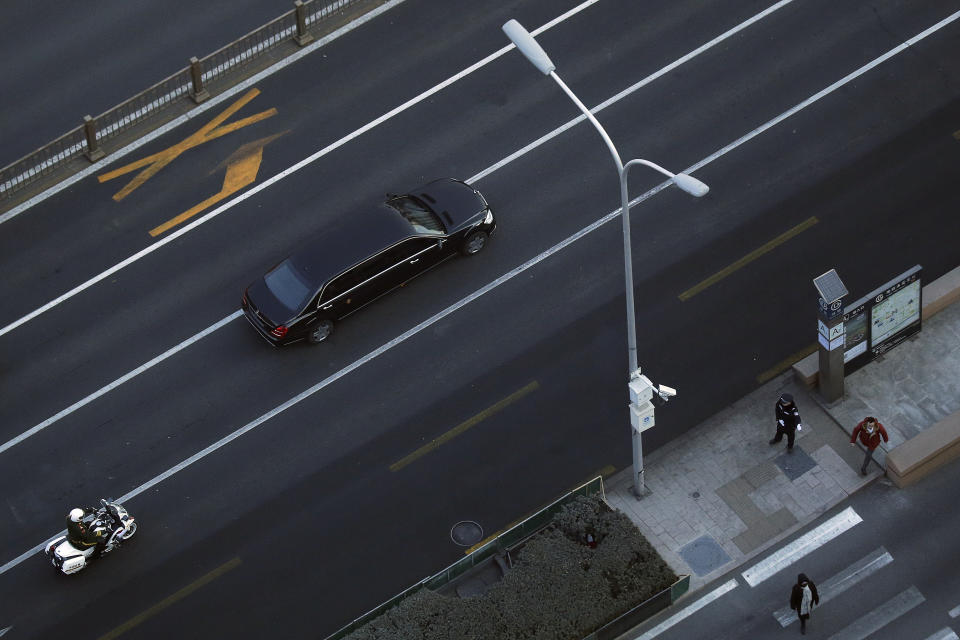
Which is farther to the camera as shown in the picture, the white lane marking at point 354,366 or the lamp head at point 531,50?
the white lane marking at point 354,366

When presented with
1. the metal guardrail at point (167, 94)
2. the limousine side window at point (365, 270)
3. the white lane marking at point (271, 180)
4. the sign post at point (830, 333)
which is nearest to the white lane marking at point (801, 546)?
the sign post at point (830, 333)

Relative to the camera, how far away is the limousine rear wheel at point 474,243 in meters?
41.6

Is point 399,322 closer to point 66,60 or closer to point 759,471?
point 759,471

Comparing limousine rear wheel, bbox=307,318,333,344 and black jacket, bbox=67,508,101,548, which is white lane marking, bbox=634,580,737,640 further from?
black jacket, bbox=67,508,101,548

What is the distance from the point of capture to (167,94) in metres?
45.1

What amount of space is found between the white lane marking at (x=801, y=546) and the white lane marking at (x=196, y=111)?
57.6ft

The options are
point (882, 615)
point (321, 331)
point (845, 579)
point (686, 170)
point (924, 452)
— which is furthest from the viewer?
point (686, 170)

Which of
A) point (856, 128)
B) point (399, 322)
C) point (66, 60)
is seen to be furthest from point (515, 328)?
point (66, 60)

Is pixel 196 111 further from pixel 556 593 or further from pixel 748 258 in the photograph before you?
pixel 556 593

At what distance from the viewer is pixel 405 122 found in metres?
44.4

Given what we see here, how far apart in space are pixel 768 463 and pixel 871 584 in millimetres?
3539

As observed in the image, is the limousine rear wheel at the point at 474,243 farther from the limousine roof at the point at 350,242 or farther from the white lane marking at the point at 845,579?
the white lane marking at the point at 845,579

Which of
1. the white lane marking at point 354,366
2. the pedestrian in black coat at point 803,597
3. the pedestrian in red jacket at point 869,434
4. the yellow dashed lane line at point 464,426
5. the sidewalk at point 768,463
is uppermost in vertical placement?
the white lane marking at point 354,366

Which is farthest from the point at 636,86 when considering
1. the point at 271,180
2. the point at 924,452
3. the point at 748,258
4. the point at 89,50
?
the point at 89,50
